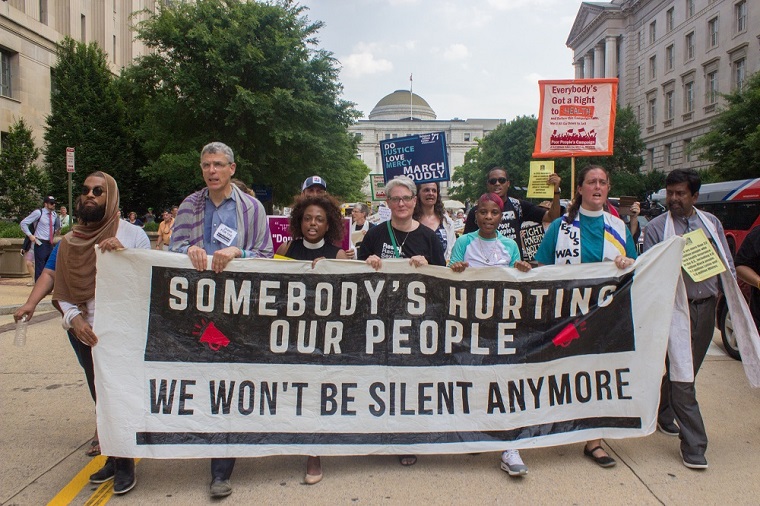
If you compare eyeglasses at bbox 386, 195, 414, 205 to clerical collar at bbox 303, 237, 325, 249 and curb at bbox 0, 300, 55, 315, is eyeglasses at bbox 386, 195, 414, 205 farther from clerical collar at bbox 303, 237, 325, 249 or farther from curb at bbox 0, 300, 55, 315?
curb at bbox 0, 300, 55, 315

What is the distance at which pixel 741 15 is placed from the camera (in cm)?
4112

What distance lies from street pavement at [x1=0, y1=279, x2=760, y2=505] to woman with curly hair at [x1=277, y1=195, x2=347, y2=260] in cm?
136

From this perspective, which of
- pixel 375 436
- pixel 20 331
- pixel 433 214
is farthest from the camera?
pixel 433 214

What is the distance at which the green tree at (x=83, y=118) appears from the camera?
2692cm

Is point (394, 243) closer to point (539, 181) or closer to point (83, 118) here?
point (539, 181)

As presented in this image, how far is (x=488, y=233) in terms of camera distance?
14.3ft

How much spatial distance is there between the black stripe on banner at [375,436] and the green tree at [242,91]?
67.0 feet

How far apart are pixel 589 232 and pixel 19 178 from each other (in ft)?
75.2

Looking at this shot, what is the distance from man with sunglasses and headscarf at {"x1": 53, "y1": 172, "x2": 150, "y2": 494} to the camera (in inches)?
146

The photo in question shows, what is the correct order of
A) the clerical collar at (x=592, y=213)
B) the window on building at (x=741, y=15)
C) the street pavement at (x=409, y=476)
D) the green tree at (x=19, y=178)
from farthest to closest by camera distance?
the window on building at (x=741, y=15) → the green tree at (x=19, y=178) → the clerical collar at (x=592, y=213) → the street pavement at (x=409, y=476)

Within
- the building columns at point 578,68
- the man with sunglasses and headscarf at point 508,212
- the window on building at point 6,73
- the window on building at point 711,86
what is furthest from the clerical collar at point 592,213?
the building columns at point 578,68

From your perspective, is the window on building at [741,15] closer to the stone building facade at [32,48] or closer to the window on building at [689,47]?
the window on building at [689,47]

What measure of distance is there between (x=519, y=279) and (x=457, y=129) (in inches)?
5618

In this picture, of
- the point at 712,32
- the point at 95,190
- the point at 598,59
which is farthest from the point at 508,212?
the point at 598,59
